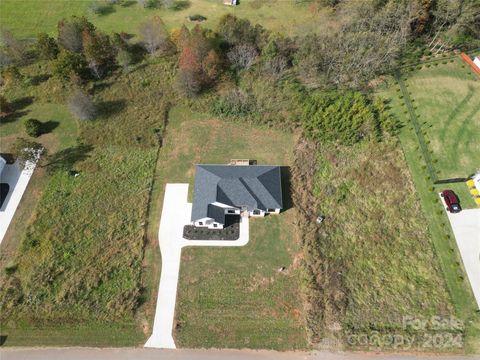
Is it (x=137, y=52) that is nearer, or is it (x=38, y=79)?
(x=38, y=79)

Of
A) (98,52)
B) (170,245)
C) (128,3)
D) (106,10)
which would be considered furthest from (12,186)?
(128,3)

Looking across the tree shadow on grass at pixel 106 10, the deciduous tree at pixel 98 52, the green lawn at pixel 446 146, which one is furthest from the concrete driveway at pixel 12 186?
the green lawn at pixel 446 146

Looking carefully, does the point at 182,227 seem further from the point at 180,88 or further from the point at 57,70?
the point at 57,70

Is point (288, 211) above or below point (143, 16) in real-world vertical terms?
below

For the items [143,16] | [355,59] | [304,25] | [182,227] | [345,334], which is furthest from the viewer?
[143,16]

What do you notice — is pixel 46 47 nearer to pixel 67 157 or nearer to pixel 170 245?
pixel 67 157

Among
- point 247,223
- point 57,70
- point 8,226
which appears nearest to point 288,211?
point 247,223

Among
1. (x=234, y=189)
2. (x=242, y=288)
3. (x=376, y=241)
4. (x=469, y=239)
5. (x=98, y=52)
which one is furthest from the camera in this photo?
(x=98, y=52)

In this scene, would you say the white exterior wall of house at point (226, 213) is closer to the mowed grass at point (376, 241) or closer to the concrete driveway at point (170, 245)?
the concrete driveway at point (170, 245)

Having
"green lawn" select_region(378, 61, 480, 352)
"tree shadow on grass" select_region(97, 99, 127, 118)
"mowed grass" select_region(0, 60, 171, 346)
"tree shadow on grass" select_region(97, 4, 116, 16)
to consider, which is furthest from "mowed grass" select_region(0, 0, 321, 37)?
"green lawn" select_region(378, 61, 480, 352)
